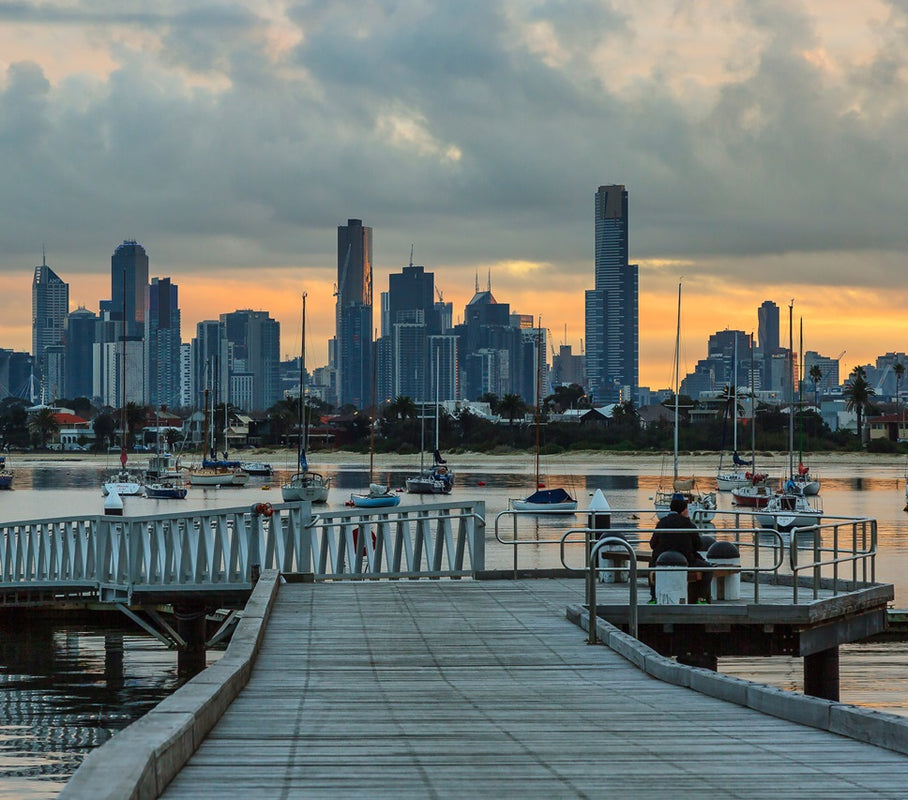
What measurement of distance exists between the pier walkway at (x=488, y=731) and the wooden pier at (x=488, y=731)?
18mm

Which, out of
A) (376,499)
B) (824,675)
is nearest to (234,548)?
(824,675)

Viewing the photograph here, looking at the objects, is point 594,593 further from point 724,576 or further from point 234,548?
point 234,548

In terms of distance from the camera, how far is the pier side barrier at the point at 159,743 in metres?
6.18

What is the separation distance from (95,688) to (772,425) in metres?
162

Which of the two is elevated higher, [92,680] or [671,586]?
[671,586]

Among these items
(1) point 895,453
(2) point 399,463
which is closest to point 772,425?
(1) point 895,453

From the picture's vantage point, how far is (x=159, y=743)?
7.10 meters

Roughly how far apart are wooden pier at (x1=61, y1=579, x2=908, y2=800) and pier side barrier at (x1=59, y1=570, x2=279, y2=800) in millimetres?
37

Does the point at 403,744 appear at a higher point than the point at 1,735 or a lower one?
higher

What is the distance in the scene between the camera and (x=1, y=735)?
19.4 m

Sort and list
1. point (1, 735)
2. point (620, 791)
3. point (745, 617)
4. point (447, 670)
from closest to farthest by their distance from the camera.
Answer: point (620, 791)
point (447, 670)
point (745, 617)
point (1, 735)

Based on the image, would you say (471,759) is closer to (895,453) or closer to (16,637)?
(16,637)

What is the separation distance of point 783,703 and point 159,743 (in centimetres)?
439

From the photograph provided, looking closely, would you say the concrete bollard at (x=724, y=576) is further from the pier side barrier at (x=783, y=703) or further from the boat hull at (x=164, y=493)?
the boat hull at (x=164, y=493)
